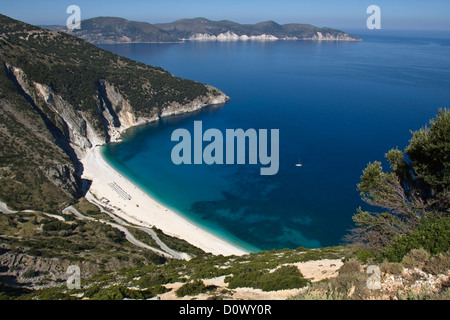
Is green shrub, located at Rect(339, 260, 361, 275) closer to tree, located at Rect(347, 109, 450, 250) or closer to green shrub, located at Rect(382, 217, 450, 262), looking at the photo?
green shrub, located at Rect(382, 217, 450, 262)

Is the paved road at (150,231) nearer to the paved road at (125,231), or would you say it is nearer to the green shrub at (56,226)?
the paved road at (125,231)

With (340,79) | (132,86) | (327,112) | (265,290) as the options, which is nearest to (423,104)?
(327,112)

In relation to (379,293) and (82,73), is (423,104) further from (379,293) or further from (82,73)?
(379,293)

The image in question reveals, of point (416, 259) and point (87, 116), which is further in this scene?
point (87, 116)

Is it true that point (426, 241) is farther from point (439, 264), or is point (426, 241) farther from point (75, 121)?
point (75, 121)

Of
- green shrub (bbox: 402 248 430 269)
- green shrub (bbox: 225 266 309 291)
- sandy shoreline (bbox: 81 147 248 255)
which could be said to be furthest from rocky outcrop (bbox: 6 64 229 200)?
green shrub (bbox: 402 248 430 269)

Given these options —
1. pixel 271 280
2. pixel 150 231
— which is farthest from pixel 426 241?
pixel 150 231
